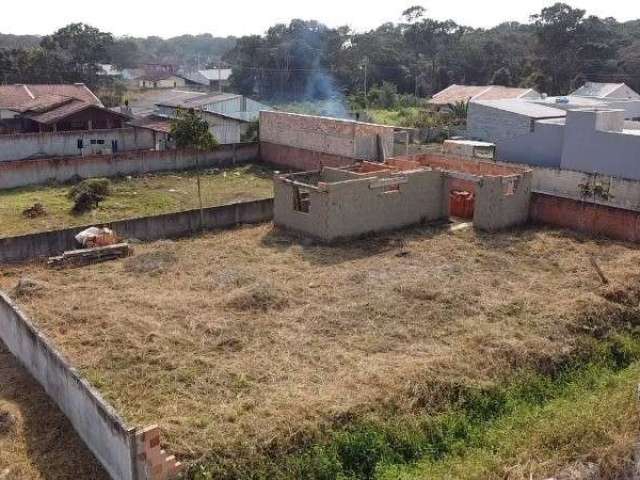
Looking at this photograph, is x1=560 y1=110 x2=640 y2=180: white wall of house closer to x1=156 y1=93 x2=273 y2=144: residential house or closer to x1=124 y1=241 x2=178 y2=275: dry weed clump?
x1=124 y1=241 x2=178 y2=275: dry weed clump

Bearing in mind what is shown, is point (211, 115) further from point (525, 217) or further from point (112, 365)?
point (112, 365)

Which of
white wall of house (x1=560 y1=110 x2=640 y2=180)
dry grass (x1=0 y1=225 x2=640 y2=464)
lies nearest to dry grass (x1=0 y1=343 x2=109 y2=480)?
dry grass (x1=0 y1=225 x2=640 y2=464)

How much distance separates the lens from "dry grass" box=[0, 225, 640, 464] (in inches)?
347

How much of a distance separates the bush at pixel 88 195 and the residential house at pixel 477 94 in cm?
2380

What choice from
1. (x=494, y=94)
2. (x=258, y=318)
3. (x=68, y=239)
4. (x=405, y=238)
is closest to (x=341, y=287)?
(x=258, y=318)

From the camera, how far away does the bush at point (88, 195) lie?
19141mm

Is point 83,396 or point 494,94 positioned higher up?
point 494,94

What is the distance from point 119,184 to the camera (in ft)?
74.9

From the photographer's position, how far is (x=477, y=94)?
40.1 m

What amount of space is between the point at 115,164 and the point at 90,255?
32.4 feet

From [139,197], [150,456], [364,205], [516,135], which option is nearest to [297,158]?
[139,197]

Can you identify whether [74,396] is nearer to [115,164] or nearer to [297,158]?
[115,164]

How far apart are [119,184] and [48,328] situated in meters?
12.4

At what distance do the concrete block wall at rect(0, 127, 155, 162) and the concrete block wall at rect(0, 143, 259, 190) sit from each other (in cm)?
142
